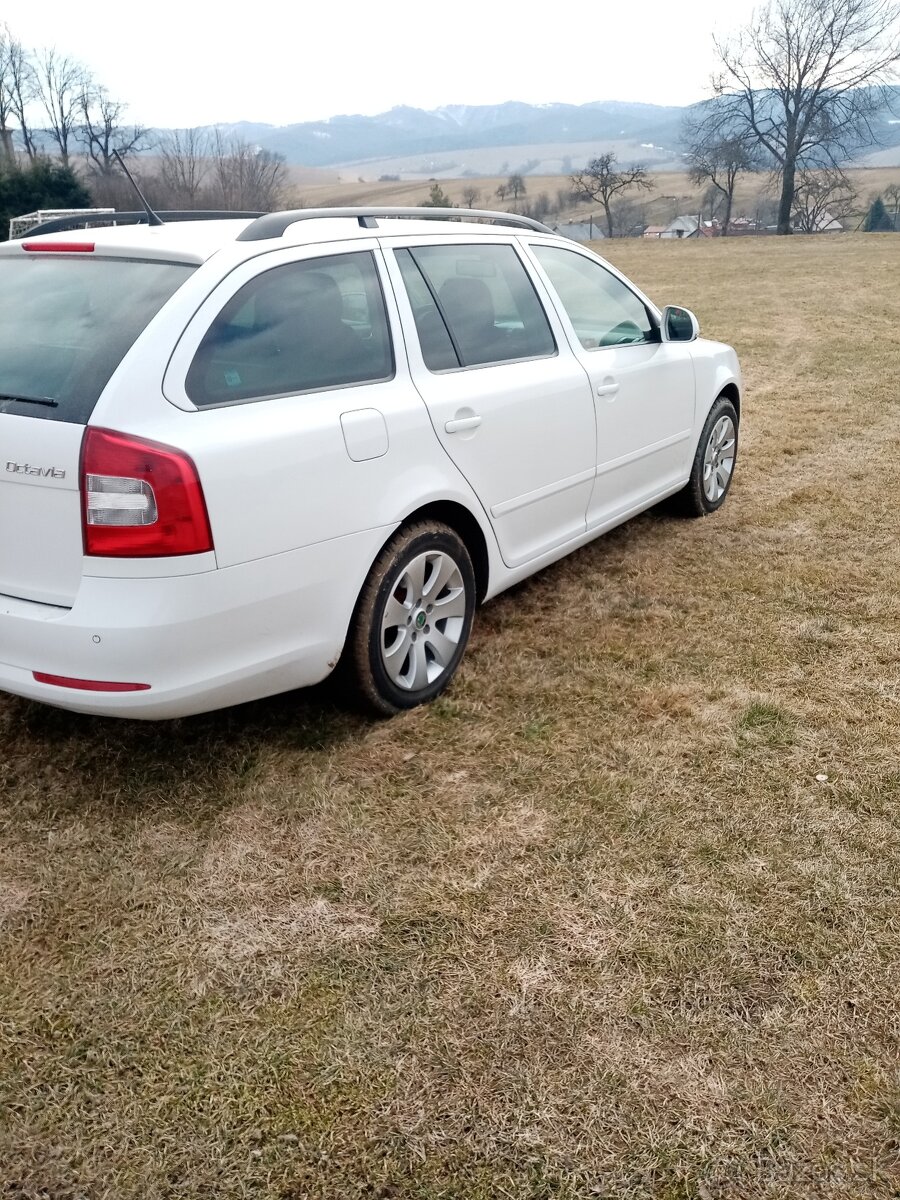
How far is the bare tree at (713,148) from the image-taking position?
4391 cm

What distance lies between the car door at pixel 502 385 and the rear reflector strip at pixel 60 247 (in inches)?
39.0

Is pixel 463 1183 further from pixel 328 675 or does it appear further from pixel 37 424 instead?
pixel 37 424

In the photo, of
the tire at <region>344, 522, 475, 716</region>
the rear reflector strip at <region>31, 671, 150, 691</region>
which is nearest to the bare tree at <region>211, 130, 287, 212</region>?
the tire at <region>344, 522, 475, 716</region>

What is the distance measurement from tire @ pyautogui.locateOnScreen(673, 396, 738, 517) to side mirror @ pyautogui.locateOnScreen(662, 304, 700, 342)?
604 millimetres

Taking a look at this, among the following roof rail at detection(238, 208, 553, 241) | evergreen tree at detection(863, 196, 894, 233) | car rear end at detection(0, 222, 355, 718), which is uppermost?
roof rail at detection(238, 208, 553, 241)

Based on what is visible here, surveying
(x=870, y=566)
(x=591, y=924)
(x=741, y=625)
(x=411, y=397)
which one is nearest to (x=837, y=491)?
(x=870, y=566)

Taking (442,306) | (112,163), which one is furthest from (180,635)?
(112,163)

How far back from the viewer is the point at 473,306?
3688mm

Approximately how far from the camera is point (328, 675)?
3.18 m

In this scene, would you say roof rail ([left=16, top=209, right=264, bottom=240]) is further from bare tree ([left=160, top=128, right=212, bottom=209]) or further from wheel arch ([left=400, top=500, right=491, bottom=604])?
bare tree ([left=160, top=128, right=212, bottom=209])

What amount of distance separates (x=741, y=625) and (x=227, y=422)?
249 cm

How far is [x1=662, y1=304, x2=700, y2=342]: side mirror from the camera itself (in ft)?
15.8

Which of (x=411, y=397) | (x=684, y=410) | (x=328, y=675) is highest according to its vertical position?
(x=411, y=397)

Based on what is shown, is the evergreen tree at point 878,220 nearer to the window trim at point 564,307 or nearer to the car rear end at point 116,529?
the window trim at point 564,307
